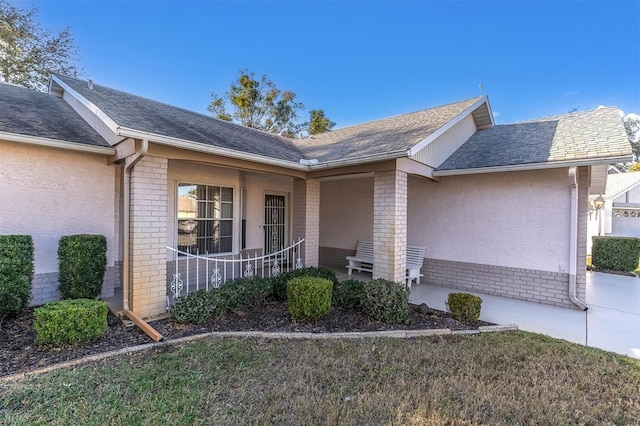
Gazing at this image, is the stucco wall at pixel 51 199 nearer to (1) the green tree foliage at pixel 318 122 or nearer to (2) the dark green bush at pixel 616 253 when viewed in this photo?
(2) the dark green bush at pixel 616 253

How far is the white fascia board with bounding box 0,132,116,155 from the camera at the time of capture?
507 centimetres

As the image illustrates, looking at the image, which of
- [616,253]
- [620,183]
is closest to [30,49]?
[616,253]

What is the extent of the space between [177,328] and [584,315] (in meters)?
7.58

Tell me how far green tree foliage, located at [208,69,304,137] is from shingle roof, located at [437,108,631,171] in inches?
769

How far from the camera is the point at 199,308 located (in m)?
5.01

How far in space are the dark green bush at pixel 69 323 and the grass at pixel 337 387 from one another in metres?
0.74

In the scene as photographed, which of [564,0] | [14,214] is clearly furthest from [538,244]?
[14,214]

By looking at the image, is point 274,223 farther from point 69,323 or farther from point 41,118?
point 69,323

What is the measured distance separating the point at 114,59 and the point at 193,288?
990 centimetres

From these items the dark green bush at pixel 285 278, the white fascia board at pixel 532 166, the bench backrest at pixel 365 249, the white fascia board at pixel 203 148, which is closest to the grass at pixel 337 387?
the dark green bush at pixel 285 278

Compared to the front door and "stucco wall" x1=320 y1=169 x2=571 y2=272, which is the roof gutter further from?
"stucco wall" x1=320 y1=169 x2=571 y2=272

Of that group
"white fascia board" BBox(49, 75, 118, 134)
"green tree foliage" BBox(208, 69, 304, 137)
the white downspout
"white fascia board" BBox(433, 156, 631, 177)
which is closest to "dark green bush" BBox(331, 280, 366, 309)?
"white fascia board" BBox(433, 156, 631, 177)

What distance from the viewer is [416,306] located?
19.8 ft

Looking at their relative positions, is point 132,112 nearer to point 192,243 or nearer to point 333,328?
point 192,243
